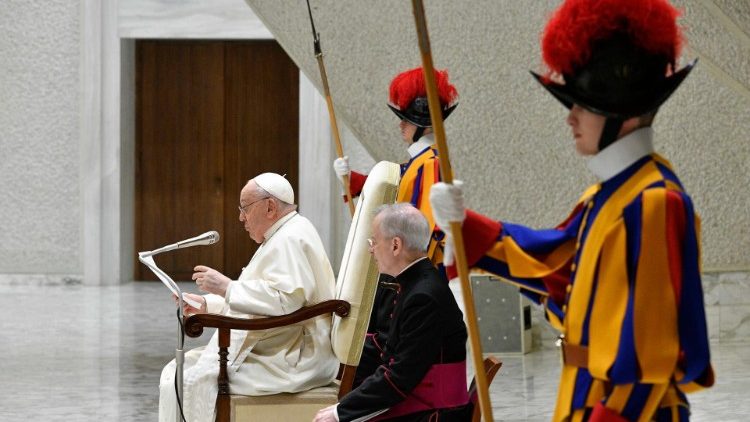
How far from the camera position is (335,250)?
1095 centimetres

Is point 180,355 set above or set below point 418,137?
below

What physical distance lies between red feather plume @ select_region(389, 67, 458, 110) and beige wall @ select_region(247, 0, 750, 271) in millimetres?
1356

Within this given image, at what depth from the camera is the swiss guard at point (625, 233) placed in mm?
1993

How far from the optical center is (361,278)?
3.72 metres

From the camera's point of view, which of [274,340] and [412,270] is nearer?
[412,270]

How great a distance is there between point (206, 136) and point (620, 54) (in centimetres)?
992

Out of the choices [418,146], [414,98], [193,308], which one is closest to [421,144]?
[418,146]

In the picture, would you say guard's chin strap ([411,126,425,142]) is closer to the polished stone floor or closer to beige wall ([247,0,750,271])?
the polished stone floor

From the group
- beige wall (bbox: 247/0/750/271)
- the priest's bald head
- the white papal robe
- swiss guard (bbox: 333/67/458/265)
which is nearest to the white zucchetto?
the priest's bald head

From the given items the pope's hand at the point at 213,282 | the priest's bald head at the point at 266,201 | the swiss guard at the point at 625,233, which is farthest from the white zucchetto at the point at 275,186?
the swiss guard at the point at 625,233

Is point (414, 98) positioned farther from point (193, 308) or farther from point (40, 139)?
point (40, 139)

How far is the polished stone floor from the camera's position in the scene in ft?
17.4

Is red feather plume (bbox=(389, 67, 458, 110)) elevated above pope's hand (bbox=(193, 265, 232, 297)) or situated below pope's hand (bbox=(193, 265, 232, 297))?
above

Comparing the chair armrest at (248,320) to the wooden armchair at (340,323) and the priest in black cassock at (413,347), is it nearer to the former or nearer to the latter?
the wooden armchair at (340,323)
